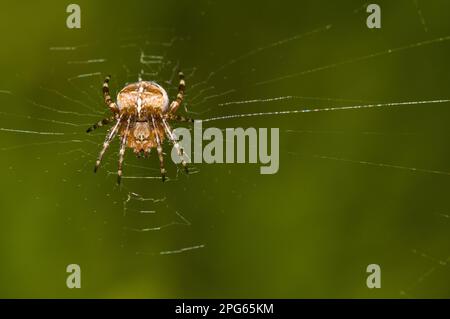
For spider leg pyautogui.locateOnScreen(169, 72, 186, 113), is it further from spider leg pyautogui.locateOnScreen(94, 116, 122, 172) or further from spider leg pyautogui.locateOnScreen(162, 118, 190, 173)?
spider leg pyautogui.locateOnScreen(94, 116, 122, 172)

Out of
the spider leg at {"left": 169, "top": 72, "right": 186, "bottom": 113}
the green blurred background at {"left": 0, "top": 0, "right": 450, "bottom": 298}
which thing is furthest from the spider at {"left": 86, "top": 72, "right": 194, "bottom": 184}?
the green blurred background at {"left": 0, "top": 0, "right": 450, "bottom": 298}

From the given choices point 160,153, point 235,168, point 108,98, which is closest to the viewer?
point 160,153

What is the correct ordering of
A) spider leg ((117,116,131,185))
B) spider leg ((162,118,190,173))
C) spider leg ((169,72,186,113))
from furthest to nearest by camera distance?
spider leg ((169,72,186,113)) < spider leg ((162,118,190,173)) < spider leg ((117,116,131,185))

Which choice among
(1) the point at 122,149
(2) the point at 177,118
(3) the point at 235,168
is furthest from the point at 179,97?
(3) the point at 235,168

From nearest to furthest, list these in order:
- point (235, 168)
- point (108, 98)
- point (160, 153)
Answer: point (160, 153) → point (108, 98) → point (235, 168)

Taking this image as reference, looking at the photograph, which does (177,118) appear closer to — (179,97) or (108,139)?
(179,97)

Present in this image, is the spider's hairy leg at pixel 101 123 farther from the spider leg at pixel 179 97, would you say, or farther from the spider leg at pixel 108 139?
the spider leg at pixel 179 97
